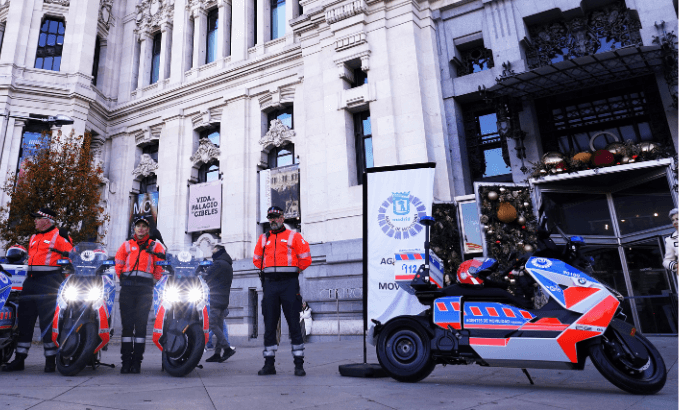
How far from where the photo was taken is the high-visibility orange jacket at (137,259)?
6338mm

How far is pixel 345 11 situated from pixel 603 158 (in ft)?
30.6

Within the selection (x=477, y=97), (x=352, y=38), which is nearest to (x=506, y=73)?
(x=477, y=97)

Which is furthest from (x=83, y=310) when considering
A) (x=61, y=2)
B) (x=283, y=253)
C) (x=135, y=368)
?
(x=61, y=2)

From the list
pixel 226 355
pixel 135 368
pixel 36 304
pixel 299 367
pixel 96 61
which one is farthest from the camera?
pixel 96 61

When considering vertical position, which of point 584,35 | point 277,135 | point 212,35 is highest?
point 212,35

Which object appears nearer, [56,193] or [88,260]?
[88,260]

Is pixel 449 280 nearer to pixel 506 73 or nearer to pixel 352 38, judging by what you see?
pixel 506 73

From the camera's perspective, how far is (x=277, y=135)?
17625 mm

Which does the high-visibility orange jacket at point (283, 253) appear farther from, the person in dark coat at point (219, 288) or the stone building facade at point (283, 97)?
the stone building facade at point (283, 97)

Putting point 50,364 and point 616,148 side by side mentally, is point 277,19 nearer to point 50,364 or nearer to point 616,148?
point 616,148

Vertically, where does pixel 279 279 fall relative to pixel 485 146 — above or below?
below

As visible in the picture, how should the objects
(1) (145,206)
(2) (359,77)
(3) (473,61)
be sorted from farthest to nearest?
1. (1) (145,206)
2. (2) (359,77)
3. (3) (473,61)

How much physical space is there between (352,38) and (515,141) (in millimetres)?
6372

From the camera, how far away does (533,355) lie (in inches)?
173
